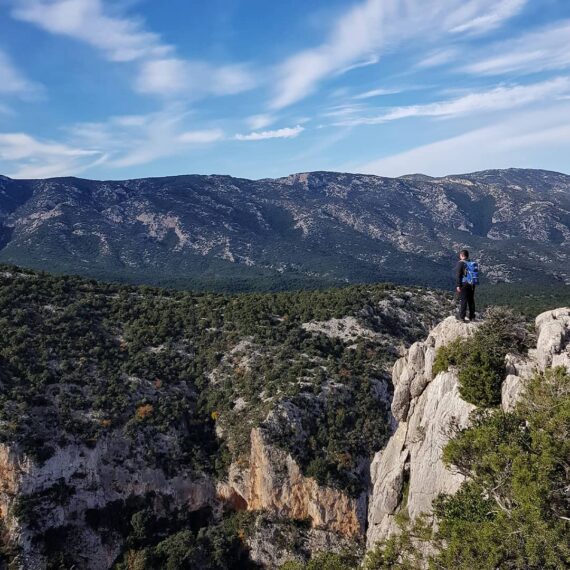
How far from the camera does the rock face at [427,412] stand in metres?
18.7

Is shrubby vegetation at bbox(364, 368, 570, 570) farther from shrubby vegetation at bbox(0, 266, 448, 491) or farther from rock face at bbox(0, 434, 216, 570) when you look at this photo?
rock face at bbox(0, 434, 216, 570)

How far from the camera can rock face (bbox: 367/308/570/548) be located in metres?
18.7

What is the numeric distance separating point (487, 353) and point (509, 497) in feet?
20.5

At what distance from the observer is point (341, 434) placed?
4706cm

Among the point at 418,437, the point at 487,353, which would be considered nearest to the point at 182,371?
the point at 418,437

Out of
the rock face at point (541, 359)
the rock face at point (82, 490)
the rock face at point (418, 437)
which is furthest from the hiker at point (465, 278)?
the rock face at point (82, 490)

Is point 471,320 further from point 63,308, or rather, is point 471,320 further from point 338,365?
point 63,308

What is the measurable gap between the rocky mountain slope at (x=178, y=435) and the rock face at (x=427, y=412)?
1742 centimetres

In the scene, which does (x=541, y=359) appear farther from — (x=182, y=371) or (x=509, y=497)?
(x=182, y=371)

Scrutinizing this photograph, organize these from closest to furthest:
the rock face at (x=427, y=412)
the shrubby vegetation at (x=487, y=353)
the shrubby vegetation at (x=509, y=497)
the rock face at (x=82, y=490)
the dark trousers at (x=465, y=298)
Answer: the shrubby vegetation at (x=509, y=497), the rock face at (x=427, y=412), the shrubby vegetation at (x=487, y=353), the dark trousers at (x=465, y=298), the rock face at (x=82, y=490)

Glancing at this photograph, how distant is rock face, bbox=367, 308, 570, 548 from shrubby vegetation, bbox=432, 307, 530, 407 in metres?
0.48

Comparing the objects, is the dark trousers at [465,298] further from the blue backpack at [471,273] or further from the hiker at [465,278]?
the blue backpack at [471,273]

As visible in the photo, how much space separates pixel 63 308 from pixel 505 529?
5854 centimetres

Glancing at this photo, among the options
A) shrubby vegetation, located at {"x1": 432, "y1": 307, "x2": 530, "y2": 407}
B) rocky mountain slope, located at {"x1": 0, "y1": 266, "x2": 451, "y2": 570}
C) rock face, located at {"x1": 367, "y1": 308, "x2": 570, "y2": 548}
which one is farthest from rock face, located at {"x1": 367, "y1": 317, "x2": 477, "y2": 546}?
rocky mountain slope, located at {"x1": 0, "y1": 266, "x2": 451, "y2": 570}
